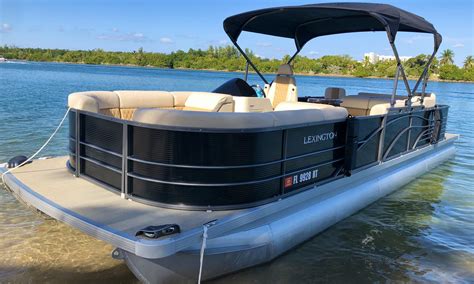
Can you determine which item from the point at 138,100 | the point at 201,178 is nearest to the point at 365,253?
the point at 201,178

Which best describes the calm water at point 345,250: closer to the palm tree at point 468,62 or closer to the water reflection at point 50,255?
Answer: the water reflection at point 50,255

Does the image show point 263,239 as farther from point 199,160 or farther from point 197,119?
point 197,119

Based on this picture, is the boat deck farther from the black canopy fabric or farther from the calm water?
the black canopy fabric

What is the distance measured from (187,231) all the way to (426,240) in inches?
136

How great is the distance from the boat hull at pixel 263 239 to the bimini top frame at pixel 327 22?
6.71ft

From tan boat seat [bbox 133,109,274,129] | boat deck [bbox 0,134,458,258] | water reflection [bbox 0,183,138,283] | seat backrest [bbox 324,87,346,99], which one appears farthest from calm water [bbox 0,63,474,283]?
seat backrest [bbox 324,87,346,99]

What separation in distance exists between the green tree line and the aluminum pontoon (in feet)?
173

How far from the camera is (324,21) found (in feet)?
24.2

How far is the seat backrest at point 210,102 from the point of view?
5.16 m

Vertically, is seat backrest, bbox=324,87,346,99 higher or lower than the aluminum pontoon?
higher

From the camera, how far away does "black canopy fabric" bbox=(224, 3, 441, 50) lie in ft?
18.2

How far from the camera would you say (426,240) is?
17.0ft

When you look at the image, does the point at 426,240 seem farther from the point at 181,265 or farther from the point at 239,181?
the point at 181,265

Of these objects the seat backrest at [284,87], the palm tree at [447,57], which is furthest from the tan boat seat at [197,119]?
the palm tree at [447,57]
